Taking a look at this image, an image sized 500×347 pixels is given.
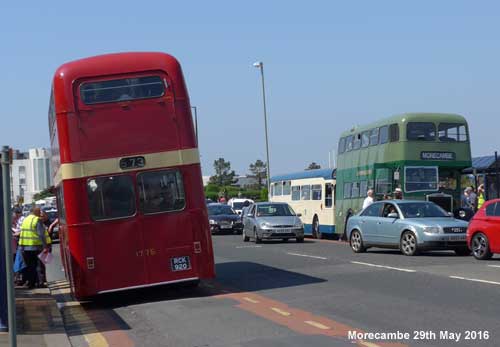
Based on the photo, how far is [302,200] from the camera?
38031 millimetres

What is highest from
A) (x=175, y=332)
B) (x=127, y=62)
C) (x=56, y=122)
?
(x=127, y=62)

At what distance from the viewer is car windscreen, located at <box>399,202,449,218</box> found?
2262 cm

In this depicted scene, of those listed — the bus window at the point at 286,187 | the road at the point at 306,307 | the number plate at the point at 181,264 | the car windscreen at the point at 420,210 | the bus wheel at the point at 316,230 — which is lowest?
the road at the point at 306,307

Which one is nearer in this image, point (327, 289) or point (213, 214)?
point (327, 289)

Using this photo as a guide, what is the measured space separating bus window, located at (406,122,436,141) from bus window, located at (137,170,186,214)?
48.1 feet

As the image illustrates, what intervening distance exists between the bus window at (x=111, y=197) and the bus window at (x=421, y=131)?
1514 cm

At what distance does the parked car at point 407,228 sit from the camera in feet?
70.4

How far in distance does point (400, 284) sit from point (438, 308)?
3.24 metres

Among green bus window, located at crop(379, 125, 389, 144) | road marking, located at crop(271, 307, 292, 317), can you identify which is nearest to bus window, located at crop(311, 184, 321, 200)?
green bus window, located at crop(379, 125, 389, 144)

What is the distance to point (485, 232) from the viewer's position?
1973 cm

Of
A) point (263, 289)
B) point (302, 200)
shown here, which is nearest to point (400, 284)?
point (263, 289)

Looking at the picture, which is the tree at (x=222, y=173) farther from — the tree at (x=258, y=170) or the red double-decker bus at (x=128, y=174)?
the red double-decker bus at (x=128, y=174)

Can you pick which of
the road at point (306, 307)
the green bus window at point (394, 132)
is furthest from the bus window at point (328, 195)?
the road at point (306, 307)

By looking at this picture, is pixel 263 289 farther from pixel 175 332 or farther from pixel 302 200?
pixel 302 200
